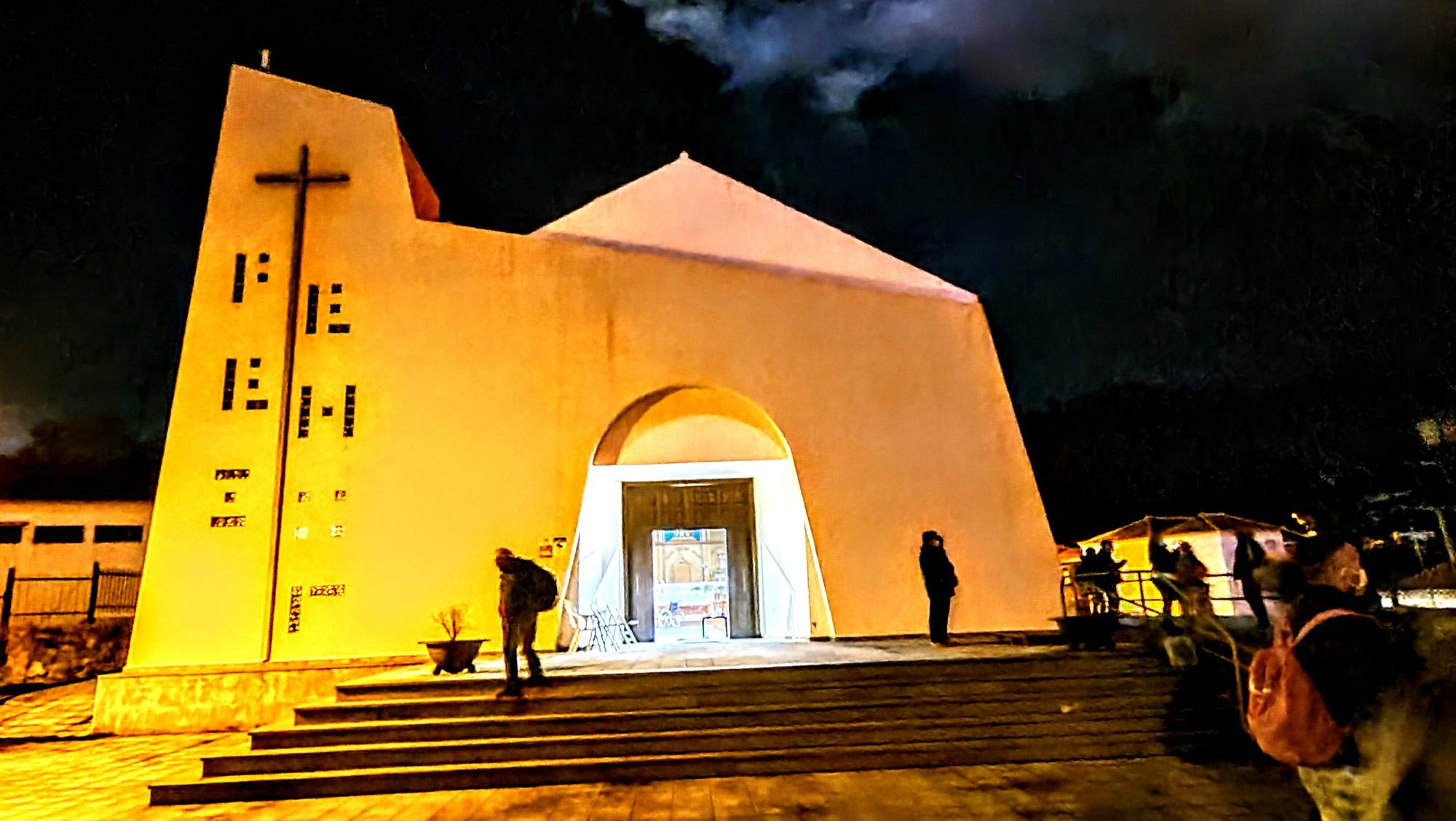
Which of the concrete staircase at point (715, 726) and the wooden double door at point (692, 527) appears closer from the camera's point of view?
the concrete staircase at point (715, 726)

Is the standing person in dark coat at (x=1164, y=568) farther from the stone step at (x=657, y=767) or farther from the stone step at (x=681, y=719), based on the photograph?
the stone step at (x=657, y=767)

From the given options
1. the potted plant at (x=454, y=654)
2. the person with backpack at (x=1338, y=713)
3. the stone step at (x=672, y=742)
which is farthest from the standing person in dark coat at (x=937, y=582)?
the person with backpack at (x=1338, y=713)

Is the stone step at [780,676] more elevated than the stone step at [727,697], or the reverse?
the stone step at [780,676]

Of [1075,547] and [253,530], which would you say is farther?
[1075,547]

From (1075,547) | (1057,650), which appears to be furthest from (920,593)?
(1075,547)

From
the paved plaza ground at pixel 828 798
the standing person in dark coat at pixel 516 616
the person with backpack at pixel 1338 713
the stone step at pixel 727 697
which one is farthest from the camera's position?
the standing person in dark coat at pixel 516 616

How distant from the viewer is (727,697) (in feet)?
23.2

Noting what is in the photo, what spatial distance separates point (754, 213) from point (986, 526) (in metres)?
5.06

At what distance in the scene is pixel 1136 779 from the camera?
5.93m

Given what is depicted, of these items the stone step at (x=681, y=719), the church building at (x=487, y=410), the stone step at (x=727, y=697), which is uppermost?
the church building at (x=487, y=410)

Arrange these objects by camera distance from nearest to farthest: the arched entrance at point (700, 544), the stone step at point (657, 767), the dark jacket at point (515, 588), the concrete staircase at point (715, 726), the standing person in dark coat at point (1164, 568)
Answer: the stone step at point (657, 767), the concrete staircase at point (715, 726), the dark jacket at point (515, 588), the standing person in dark coat at point (1164, 568), the arched entrance at point (700, 544)

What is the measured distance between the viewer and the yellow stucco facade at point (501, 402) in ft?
31.6

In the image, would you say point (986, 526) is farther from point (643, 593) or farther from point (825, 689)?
point (643, 593)

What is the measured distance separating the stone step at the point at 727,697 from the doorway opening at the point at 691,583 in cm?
524
